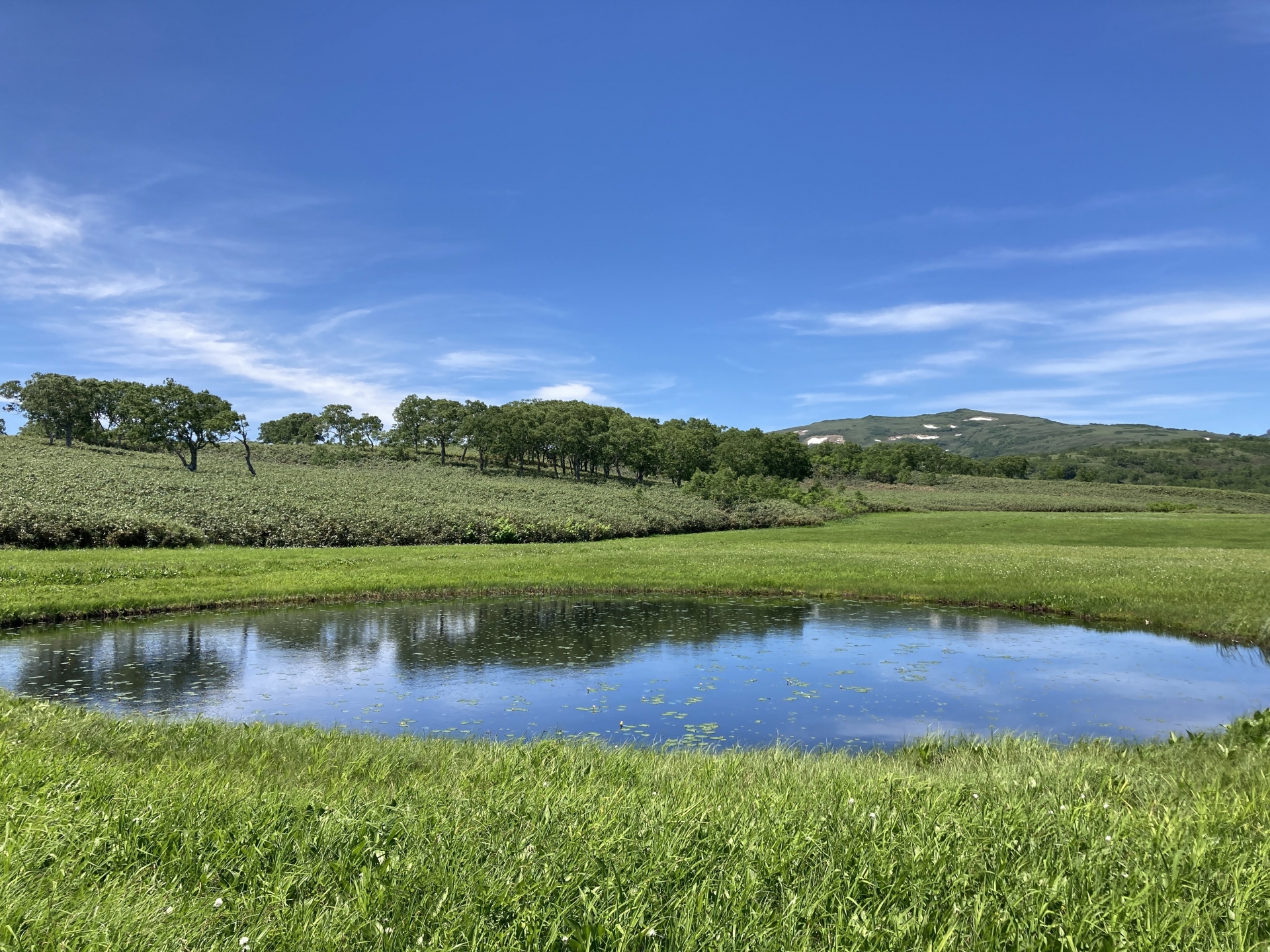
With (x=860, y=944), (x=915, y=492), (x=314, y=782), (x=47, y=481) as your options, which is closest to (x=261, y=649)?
(x=314, y=782)

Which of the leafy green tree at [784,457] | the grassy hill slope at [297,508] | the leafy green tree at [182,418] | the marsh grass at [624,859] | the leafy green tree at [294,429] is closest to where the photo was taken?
the marsh grass at [624,859]

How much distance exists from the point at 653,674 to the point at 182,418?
78.2 meters

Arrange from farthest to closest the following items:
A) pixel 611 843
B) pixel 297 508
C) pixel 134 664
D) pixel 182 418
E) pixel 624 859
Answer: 1. pixel 182 418
2. pixel 297 508
3. pixel 134 664
4. pixel 611 843
5. pixel 624 859

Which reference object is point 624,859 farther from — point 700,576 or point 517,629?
point 700,576

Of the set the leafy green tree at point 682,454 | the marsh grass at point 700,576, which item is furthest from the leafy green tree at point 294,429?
the marsh grass at point 700,576

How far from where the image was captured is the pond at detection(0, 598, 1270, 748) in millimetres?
12383

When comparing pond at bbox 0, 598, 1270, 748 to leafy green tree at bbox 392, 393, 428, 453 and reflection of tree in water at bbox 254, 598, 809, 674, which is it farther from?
leafy green tree at bbox 392, 393, 428, 453

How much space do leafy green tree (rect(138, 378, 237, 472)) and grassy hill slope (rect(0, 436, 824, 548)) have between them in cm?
295

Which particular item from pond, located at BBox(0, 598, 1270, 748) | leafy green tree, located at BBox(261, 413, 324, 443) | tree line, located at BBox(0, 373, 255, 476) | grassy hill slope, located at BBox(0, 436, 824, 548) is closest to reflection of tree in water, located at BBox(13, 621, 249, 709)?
pond, located at BBox(0, 598, 1270, 748)

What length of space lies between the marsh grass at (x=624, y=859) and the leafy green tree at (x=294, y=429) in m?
164

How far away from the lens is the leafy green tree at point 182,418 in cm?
7531

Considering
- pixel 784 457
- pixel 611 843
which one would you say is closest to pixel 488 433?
pixel 784 457

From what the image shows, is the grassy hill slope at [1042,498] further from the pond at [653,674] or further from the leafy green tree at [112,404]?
the leafy green tree at [112,404]

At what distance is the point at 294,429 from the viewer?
166875 mm
